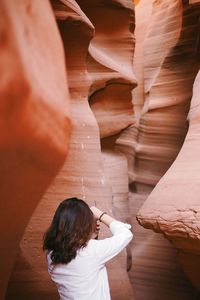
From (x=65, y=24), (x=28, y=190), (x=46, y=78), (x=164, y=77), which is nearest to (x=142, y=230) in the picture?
(x=164, y=77)

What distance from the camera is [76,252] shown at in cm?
247

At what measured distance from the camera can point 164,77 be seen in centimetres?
714

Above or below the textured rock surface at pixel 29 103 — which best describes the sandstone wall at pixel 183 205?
below

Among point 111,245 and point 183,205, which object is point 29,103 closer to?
point 111,245

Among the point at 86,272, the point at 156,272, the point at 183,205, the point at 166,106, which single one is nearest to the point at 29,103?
the point at 86,272

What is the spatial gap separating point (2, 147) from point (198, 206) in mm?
2297

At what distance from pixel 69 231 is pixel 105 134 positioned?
3545 millimetres

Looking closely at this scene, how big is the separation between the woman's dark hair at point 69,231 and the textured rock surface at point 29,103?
53 centimetres

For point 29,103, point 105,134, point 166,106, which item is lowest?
point 166,106

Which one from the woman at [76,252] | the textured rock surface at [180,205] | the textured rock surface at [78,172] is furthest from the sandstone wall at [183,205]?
the woman at [76,252]

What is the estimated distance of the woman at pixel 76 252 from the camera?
2.47 metres

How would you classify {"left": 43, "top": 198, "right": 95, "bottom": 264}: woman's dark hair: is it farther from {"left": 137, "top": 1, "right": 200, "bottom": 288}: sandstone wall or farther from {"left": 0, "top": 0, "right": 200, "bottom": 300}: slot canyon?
{"left": 137, "top": 1, "right": 200, "bottom": 288}: sandstone wall

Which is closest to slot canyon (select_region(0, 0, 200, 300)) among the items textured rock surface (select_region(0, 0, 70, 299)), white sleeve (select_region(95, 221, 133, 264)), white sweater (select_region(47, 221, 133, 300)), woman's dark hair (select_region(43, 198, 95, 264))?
textured rock surface (select_region(0, 0, 70, 299))

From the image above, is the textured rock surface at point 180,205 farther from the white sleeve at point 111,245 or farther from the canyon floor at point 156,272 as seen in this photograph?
the canyon floor at point 156,272
